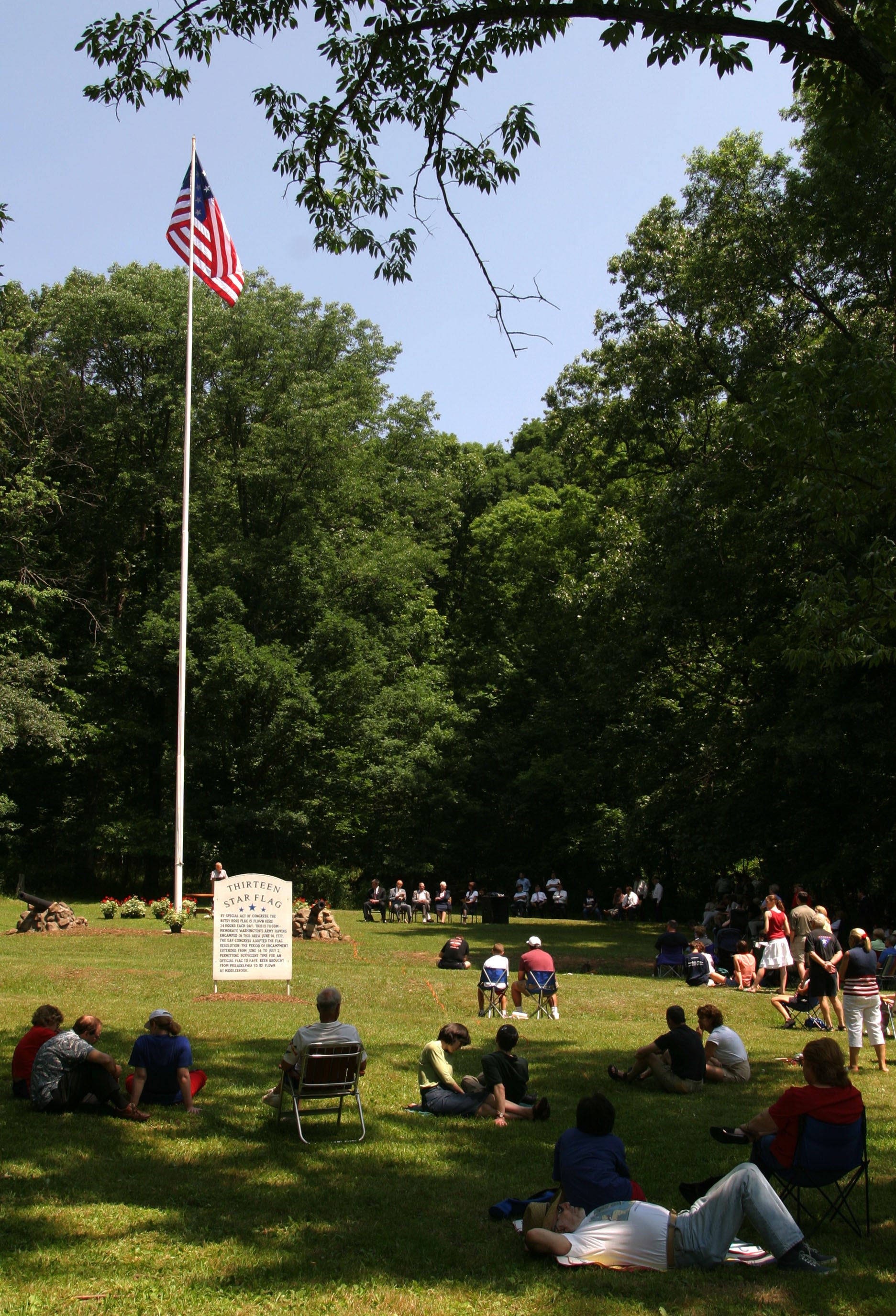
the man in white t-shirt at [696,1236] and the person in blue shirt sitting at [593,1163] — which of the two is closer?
the man in white t-shirt at [696,1236]

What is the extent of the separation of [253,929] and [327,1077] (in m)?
6.12

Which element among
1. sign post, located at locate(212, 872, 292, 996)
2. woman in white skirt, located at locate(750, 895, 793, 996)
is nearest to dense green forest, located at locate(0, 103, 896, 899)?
woman in white skirt, located at locate(750, 895, 793, 996)

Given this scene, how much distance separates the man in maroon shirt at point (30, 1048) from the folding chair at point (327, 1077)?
1958 millimetres

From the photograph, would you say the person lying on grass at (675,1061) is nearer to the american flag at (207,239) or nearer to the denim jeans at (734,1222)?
the denim jeans at (734,1222)

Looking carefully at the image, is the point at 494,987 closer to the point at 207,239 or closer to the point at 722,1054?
the point at 722,1054

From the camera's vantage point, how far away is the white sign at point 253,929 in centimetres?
1375

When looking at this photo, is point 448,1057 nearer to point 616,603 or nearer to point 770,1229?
point 770,1229

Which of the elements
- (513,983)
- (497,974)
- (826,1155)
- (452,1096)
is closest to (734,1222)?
(826,1155)

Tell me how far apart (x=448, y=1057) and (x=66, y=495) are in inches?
1252

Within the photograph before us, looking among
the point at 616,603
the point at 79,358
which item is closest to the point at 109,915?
the point at 616,603

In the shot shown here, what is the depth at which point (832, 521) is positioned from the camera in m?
11.4

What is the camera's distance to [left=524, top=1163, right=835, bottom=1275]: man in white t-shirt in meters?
5.51

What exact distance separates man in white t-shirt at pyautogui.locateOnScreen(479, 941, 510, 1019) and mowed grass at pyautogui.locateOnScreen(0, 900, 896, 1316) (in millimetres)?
775

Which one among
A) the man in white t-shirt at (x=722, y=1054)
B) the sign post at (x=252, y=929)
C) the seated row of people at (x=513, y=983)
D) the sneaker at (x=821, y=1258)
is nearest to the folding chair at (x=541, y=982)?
the seated row of people at (x=513, y=983)
